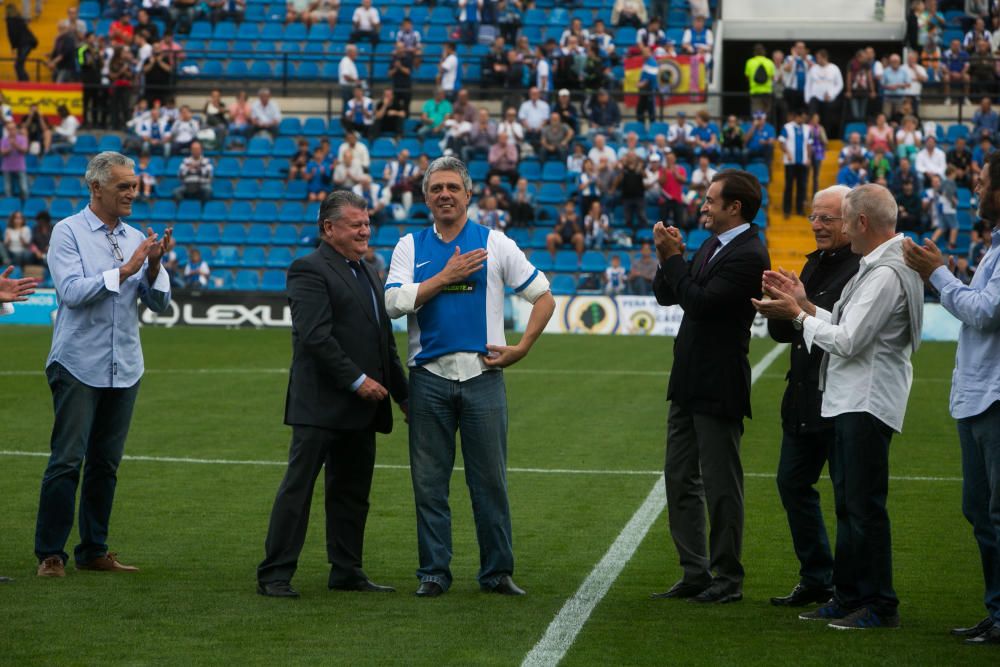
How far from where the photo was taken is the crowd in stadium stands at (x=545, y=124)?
30.1 metres

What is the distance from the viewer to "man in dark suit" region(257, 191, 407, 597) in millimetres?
7520

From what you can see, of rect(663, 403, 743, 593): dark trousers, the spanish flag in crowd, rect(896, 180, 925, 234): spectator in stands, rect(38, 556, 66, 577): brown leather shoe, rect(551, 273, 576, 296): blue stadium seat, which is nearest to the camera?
rect(663, 403, 743, 593): dark trousers

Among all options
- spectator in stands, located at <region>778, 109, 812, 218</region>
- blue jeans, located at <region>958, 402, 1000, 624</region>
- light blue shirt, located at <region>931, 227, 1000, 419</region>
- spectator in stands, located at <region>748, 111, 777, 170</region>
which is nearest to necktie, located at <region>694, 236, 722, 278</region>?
light blue shirt, located at <region>931, 227, 1000, 419</region>

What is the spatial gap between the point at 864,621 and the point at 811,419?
1003 millimetres

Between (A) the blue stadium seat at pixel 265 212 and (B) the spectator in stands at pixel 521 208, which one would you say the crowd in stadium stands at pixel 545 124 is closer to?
(B) the spectator in stands at pixel 521 208

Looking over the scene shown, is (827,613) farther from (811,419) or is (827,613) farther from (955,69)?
(955,69)

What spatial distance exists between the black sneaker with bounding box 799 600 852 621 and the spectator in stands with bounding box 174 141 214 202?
2613 centimetres

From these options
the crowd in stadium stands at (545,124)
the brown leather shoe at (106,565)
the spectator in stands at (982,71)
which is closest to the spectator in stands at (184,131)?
the crowd in stadium stands at (545,124)

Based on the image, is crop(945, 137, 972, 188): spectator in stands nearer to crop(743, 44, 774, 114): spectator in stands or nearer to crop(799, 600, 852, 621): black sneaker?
crop(743, 44, 774, 114): spectator in stands

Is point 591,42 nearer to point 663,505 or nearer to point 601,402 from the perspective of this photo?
point 601,402

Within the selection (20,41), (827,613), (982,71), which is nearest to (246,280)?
(20,41)

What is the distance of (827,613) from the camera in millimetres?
7227

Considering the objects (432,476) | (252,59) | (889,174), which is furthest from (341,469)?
(252,59)

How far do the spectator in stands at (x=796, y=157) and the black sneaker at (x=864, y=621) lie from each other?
2385 cm
